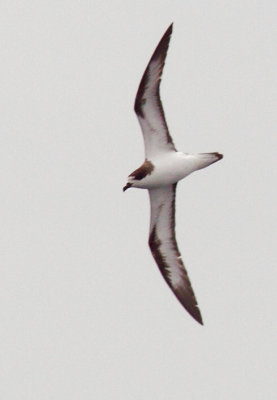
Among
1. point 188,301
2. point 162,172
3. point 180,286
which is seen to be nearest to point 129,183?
point 162,172

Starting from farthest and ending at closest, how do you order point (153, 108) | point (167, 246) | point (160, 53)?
point (167, 246)
point (153, 108)
point (160, 53)

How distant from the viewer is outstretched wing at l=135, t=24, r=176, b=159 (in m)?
38.9

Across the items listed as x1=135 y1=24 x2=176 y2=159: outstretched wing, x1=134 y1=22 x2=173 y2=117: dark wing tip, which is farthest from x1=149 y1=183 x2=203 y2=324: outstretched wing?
x1=134 y1=22 x2=173 y2=117: dark wing tip

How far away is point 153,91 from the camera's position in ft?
129

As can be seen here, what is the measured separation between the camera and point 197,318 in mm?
41531

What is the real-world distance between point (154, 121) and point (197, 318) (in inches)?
256

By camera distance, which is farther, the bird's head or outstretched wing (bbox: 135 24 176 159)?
the bird's head

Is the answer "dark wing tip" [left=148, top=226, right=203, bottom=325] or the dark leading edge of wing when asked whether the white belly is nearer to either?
the dark leading edge of wing

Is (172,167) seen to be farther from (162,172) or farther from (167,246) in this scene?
(167,246)

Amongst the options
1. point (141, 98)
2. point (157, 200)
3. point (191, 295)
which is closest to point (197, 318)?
point (191, 295)

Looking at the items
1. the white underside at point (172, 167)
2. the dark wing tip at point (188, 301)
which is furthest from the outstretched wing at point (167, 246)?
the white underside at point (172, 167)

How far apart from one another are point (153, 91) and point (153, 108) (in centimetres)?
56

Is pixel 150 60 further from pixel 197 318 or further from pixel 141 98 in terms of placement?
pixel 197 318

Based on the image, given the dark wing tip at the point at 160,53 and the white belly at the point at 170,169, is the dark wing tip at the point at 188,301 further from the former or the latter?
the dark wing tip at the point at 160,53
